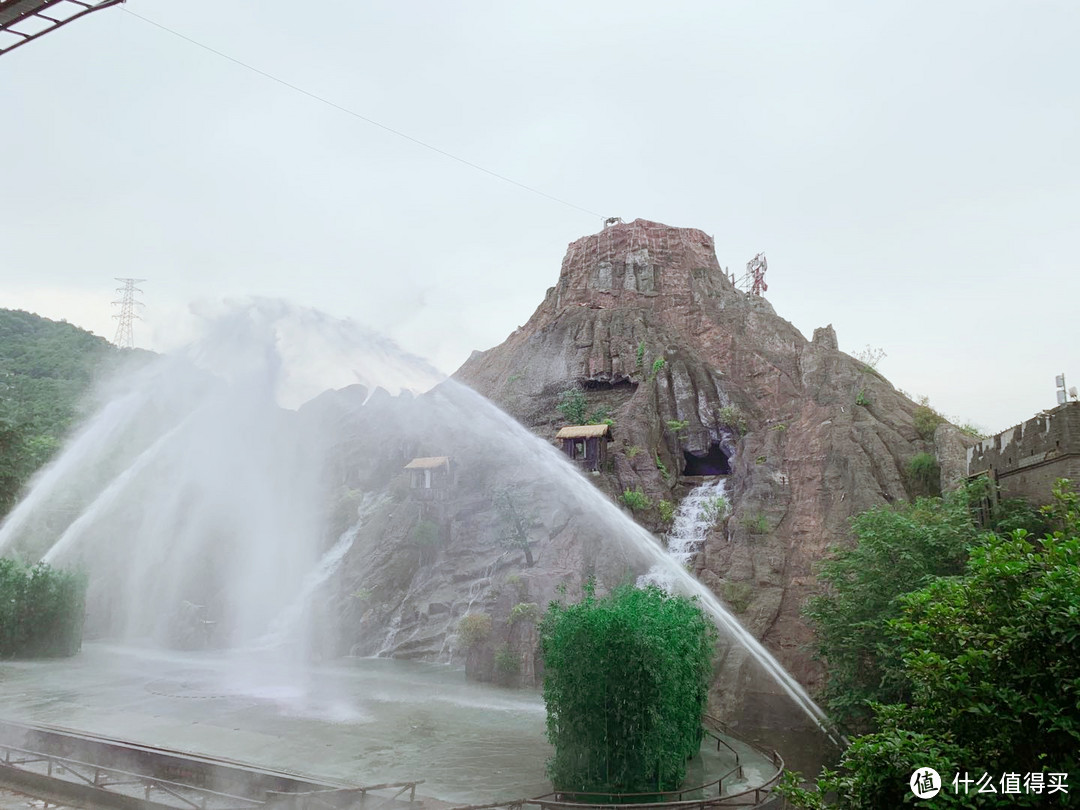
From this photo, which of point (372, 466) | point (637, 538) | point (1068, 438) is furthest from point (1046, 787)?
point (372, 466)

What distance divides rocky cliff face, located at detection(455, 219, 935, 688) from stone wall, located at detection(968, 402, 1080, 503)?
11.1 m

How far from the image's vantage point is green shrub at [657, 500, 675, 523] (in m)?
43.8

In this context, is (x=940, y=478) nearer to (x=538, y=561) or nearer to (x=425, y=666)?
(x=538, y=561)

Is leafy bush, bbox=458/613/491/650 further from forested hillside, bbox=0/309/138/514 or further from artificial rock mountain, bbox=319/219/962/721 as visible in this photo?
forested hillside, bbox=0/309/138/514

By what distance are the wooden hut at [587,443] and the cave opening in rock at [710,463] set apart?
7.17m

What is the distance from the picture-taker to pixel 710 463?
56.0 metres

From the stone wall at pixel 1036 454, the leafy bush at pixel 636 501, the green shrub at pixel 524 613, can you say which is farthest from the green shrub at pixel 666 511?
the stone wall at pixel 1036 454

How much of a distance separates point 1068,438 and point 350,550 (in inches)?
1556

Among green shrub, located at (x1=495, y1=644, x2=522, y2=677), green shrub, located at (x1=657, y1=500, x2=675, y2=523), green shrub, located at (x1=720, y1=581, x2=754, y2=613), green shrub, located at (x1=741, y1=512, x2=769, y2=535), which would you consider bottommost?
green shrub, located at (x1=495, y1=644, x2=522, y2=677)

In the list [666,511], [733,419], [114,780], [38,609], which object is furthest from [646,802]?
[733,419]

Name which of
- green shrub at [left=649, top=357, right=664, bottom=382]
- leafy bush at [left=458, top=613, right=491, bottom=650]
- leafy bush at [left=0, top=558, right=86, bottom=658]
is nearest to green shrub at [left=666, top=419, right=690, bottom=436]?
green shrub at [left=649, top=357, right=664, bottom=382]

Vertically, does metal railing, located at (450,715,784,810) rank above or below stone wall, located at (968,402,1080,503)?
below

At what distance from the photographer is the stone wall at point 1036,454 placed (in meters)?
18.8

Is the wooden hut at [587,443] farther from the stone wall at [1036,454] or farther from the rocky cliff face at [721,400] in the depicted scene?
the stone wall at [1036,454]
